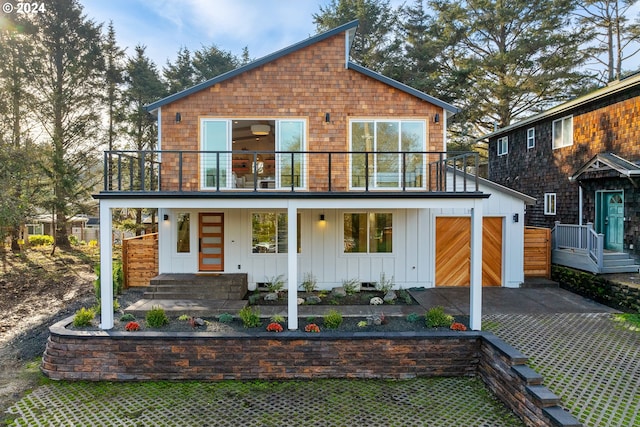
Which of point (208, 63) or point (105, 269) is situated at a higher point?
point (208, 63)

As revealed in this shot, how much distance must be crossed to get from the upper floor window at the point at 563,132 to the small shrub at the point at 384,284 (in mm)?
9059

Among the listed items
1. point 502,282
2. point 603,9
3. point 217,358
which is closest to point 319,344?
point 217,358

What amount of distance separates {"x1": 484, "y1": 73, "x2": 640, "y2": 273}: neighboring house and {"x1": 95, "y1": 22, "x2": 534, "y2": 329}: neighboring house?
2758 mm

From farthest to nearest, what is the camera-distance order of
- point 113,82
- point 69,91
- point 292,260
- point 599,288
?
point 113,82 → point 69,91 → point 599,288 → point 292,260

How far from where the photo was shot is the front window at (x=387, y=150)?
971 centimetres

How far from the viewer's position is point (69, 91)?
18.9 m

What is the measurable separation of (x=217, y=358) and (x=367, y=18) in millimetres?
21664

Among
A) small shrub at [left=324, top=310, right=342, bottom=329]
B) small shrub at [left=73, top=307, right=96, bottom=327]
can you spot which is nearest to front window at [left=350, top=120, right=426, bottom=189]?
small shrub at [left=324, top=310, right=342, bottom=329]

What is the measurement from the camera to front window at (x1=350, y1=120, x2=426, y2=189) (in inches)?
382

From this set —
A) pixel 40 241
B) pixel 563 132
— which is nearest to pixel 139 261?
pixel 563 132

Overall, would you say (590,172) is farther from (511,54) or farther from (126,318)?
(126,318)

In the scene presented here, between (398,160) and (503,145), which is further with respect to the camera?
(503,145)

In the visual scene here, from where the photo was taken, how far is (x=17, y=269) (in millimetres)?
14812

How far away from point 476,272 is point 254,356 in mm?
4643
